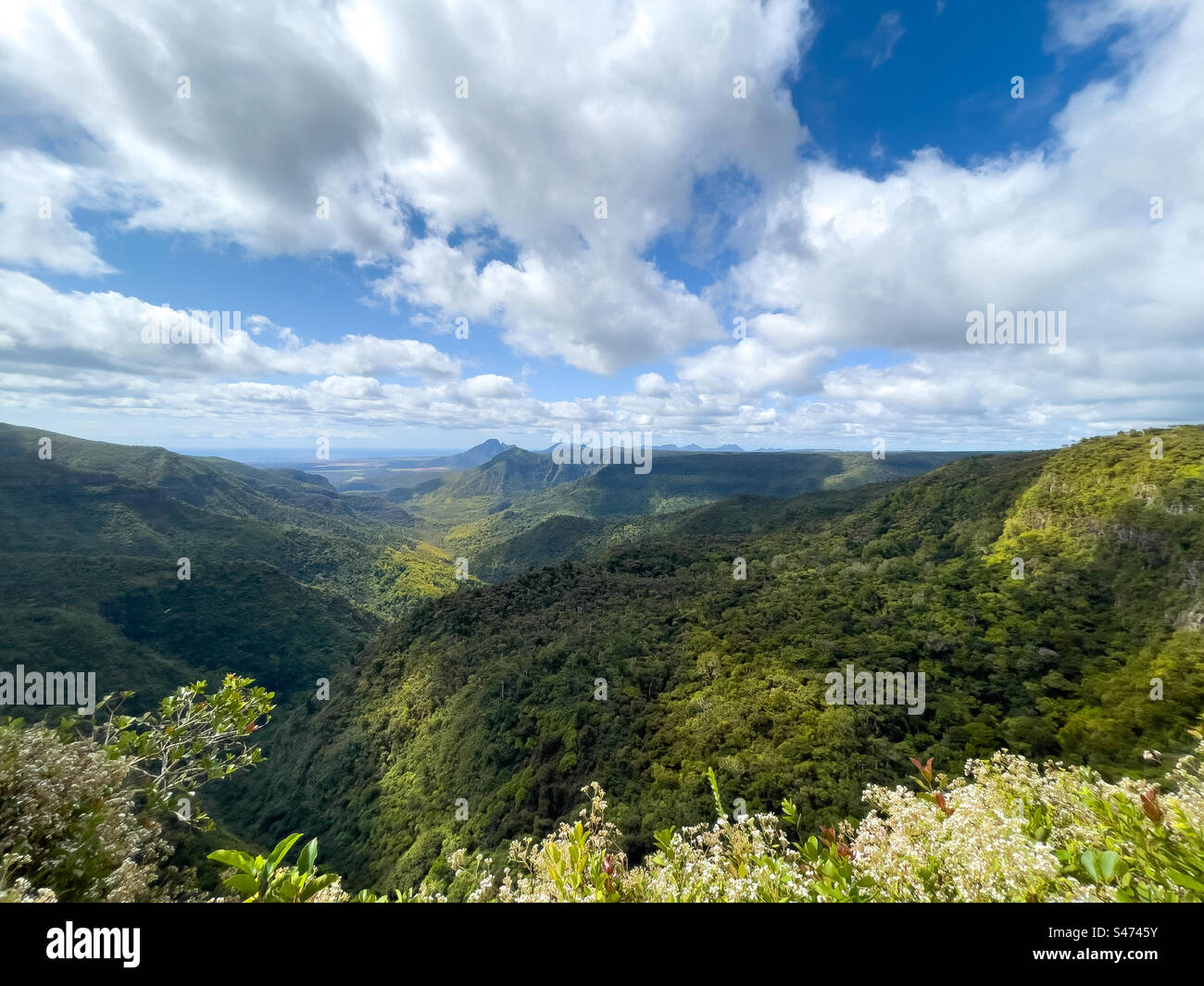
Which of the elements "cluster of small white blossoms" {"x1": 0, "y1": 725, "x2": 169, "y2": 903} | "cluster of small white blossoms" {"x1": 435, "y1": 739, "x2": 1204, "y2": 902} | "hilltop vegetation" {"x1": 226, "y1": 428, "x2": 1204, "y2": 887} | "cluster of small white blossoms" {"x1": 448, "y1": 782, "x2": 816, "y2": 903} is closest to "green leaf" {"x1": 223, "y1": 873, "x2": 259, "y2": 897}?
"cluster of small white blossoms" {"x1": 448, "y1": 782, "x2": 816, "y2": 903}

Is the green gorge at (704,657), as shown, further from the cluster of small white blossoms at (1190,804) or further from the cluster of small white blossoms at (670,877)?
the cluster of small white blossoms at (1190,804)

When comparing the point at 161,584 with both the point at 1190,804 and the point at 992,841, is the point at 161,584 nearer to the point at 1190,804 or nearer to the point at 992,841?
the point at 992,841

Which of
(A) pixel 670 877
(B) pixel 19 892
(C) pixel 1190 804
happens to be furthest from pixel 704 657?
(B) pixel 19 892

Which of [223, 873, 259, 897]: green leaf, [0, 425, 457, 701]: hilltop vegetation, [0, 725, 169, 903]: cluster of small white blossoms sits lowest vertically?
[0, 425, 457, 701]: hilltop vegetation

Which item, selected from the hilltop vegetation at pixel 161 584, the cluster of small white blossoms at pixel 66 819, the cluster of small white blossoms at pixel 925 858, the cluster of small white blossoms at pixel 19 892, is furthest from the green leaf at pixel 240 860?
the hilltop vegetation at pixel 161 584

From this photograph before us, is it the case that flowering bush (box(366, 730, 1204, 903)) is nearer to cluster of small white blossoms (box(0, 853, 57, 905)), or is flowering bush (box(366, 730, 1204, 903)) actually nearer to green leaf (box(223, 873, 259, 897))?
green leaf (box(223, 873, 259, 897))

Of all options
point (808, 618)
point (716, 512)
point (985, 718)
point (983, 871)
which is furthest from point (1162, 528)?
point (716, 512)

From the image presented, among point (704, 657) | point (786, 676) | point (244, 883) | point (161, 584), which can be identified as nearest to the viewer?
point (244, 883)

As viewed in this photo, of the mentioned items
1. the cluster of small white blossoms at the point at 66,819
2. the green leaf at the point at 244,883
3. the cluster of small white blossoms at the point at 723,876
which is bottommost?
the cluster of small white blossoms at the point at 723,876

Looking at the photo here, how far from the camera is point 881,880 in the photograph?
3742 millimetres

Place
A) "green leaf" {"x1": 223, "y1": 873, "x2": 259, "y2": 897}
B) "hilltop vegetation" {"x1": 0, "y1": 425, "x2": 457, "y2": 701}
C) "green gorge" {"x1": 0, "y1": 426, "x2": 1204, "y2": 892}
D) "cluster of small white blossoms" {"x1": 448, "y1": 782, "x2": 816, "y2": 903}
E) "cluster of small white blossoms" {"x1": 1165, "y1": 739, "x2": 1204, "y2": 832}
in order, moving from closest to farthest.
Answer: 1. "green leaf" {"x1": 223, "y1": 873, "x2": 259, "y2": 897}
2. "cluster of small white blossoms" {"x1": 1165, "y1": 739, "x2": 1204, "y2": 832}
3. "cluster of small white blossoms" {"x1": 448, "y1": 782, "x2": 816, "y2": 903}
4. "green gorge" {"x1": 0, "y1": 426, "x2": 1204, "y2": 892}
5. "hilltop vegetation" {"x1": 0, "y1": 425, "x2": 457, "y2": 701}
